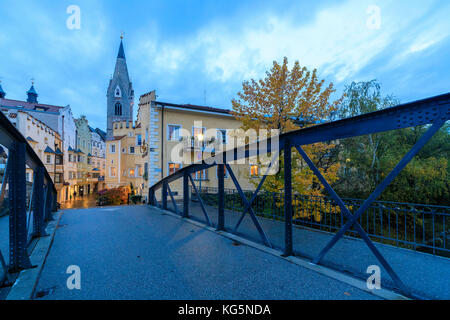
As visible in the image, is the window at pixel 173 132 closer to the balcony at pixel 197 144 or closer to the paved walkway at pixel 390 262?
the balcony at pixel 197 144

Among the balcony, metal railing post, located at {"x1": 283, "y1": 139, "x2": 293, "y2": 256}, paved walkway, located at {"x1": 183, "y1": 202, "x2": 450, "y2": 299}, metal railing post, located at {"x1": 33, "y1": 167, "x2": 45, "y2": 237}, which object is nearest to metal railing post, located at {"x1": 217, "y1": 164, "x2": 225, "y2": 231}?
paved walkway, located at {"x1": 183, "y1": 202, "x2": 450, "y2": 299}

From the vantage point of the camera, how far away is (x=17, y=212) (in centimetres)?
331

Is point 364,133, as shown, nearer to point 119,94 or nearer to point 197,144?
point 197,144

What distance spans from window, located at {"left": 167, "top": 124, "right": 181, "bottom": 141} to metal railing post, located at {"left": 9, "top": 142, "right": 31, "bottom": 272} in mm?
14223

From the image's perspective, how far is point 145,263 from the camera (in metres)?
3.82

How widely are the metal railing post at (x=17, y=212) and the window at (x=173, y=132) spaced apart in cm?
1422

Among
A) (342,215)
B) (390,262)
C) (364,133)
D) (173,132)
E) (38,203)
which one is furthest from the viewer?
(173,132)

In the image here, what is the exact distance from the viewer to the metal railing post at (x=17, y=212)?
3.28 m

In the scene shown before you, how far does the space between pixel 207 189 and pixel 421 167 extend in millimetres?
12436

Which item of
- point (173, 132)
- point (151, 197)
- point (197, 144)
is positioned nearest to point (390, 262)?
point (151, 197)

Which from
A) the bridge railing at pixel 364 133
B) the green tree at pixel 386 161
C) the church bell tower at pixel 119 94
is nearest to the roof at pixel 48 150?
the church bell tower at pixel 119 94

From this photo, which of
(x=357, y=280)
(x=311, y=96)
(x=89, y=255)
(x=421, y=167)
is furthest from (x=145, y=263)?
(x=421, y=167)

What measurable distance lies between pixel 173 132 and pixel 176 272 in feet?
49.6
